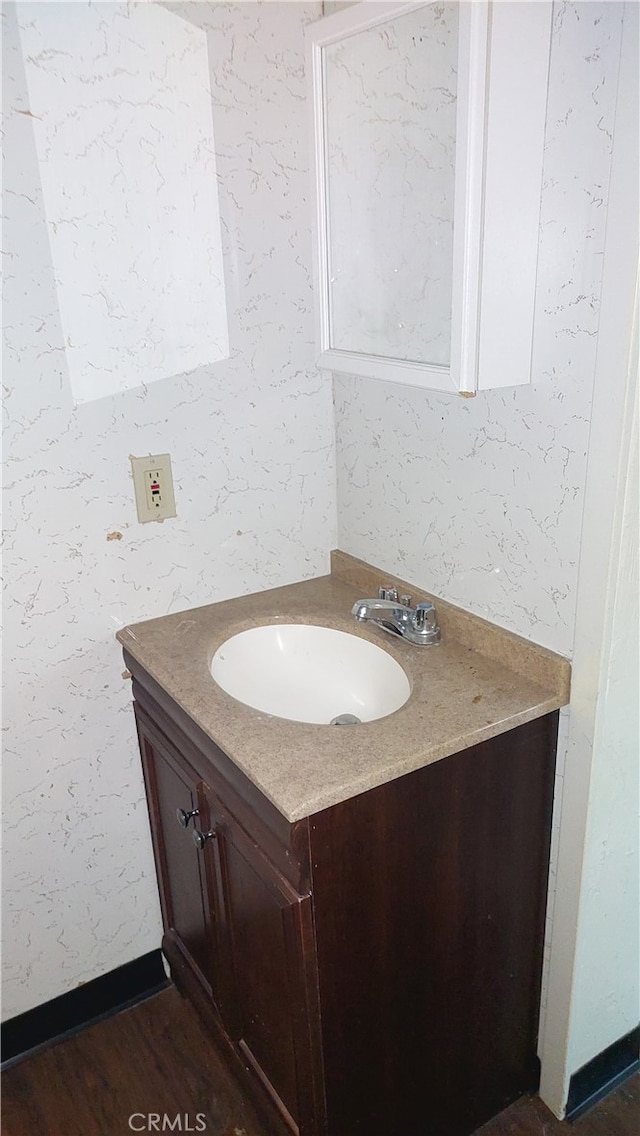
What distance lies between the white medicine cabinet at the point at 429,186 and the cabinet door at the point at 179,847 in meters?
0.75

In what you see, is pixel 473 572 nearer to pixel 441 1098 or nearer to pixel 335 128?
pixel 335 128

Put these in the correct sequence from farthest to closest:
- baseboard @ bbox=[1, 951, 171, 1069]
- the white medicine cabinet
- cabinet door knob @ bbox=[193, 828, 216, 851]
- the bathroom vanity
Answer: baseboard @ bbox=[1, 951, 171, 1069], cabinet door knob @ bbox=[193, 828, 216, 851], the bathroom vanity, the white medicine cabinet

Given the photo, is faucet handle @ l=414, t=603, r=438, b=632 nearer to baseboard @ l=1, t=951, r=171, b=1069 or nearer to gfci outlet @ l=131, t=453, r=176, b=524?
gfci outlet @ l=131, t=453, r=176, b=524

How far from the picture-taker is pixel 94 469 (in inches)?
56.1

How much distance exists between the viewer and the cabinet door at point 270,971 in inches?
43.8

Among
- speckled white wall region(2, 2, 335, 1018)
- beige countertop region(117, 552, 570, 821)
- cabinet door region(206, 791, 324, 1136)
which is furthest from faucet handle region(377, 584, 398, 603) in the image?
cabinet door region(206, 791, 324, 1136)

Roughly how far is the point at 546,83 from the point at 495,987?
138cm

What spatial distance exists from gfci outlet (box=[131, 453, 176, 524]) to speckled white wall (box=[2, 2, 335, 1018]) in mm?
18

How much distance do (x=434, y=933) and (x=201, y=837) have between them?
41 centimetres

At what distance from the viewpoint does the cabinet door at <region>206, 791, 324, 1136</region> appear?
111 centimetres

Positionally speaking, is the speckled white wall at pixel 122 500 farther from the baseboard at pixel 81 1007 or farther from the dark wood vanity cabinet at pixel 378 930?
the dark wood vanity cabinet at pixel 378 930

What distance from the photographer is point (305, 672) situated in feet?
5.08

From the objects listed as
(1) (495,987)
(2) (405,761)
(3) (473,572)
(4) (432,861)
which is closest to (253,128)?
(3) (473,572)

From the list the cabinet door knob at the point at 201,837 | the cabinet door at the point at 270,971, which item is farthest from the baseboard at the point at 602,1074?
the cabinet door knob at the point at 201,837
